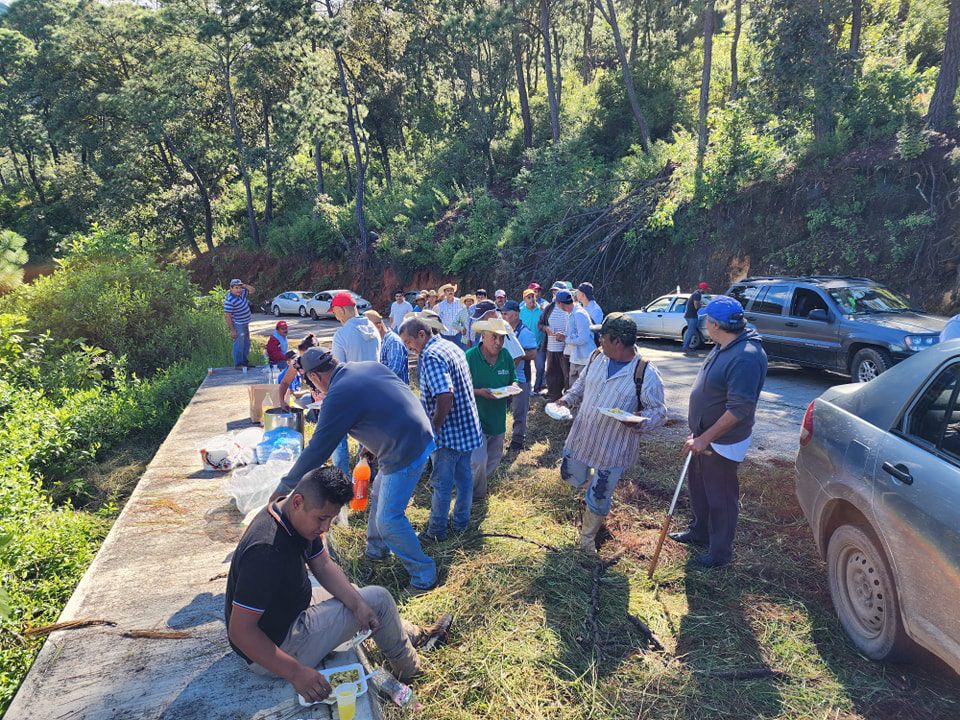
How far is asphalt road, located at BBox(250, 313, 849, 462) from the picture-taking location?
7.30 m

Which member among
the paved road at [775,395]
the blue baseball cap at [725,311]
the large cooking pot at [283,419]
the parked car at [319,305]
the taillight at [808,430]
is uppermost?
the blue baseball cap at [725,311]

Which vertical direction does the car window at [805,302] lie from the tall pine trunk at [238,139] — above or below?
below

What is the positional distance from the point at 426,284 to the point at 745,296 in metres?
15.8

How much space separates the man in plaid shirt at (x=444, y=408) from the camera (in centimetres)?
445

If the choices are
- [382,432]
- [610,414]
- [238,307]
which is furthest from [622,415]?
[238,307]

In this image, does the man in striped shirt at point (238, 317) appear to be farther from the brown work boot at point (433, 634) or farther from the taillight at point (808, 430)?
the taillight at point (808, 430)

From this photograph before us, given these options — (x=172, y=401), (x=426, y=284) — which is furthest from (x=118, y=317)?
(x=426, y=284)

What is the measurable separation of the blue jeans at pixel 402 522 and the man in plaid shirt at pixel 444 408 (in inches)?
19.5

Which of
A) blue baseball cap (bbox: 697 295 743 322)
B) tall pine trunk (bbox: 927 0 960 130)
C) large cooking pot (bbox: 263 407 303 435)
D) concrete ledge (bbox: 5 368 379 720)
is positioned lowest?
concrete ledge (bbox: 5 368 379 720)

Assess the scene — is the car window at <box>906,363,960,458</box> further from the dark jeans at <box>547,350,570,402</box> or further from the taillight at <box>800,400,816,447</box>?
the dark jeans at <box>547,350,570,402</box>

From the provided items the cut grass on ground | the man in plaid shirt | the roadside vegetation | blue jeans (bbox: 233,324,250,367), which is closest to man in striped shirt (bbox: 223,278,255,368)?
blue jeans (bbox: 233,324,250,367)

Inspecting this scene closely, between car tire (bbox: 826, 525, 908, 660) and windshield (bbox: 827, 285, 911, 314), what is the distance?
7340mm

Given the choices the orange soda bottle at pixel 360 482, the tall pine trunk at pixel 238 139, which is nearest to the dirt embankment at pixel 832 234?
the orange soda bottle at pixel 360 482

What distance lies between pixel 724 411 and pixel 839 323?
6.88 metres
